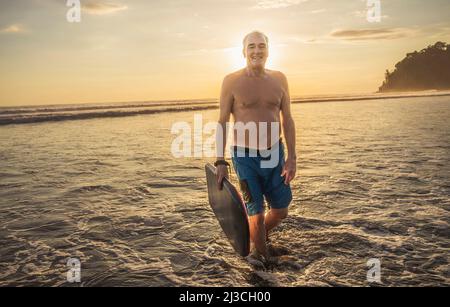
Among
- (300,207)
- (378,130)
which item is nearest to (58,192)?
(300,207)

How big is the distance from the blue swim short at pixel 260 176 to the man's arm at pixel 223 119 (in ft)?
0.57

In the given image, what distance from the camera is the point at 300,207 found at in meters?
5.66

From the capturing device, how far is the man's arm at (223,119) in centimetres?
383

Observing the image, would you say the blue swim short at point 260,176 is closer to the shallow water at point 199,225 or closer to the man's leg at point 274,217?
the man's leg at point 274,217

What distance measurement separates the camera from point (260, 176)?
12.8ft

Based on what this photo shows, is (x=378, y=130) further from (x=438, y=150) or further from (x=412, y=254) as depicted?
(x=412, y=254)

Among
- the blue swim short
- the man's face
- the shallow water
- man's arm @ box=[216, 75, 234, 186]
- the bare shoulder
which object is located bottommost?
the shallow water

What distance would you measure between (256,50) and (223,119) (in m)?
0.80

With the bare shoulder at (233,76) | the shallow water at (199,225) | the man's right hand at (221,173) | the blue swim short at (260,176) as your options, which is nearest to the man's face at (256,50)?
the bare shoulder at (233,76)

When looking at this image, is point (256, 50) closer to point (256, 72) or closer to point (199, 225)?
point (256, 72)

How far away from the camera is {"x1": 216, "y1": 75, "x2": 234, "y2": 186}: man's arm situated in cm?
383

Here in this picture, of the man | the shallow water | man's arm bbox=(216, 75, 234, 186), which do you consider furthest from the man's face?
the shallow water

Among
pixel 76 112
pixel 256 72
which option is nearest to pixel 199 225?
pixel 256 72

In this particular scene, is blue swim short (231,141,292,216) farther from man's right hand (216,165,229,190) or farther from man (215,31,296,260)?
man's right hand (216,165,229,190)
